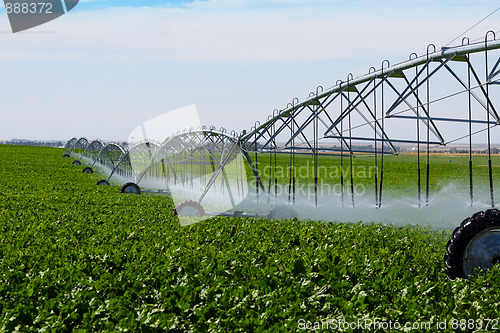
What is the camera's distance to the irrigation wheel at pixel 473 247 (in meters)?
6.37

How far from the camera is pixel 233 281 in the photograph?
21.8 feet

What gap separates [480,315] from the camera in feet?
17.1

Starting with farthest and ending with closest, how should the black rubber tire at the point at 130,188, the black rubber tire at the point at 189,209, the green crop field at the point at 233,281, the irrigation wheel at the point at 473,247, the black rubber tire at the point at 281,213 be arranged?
the black rubber tire at the point at 130,188, the black rubber tire at the point at 189,209, the black rubber tire at the point at 281,213, the irrigation wheel at the point at 473,247, the green crop field at the point at 233,281

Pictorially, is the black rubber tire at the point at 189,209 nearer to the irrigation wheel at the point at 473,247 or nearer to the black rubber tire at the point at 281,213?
the black rubber tire at the point at 281,213

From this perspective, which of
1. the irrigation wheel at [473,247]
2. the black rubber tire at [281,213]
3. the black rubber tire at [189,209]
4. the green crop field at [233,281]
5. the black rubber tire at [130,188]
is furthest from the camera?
the black rubber tire at [130,188]

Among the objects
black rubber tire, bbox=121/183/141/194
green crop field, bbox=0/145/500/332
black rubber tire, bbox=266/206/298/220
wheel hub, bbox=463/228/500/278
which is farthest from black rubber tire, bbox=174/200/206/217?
wheel hub, bbox=463/228/500/278

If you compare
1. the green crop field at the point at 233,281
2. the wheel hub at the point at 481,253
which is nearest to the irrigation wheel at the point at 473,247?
the wheel hub at the point at 481,253

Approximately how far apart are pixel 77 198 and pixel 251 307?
14.2 m

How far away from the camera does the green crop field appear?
530cm

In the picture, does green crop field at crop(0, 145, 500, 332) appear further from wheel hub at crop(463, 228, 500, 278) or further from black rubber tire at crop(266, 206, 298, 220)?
black rubber tire at crop(266, 206, 298, 220)

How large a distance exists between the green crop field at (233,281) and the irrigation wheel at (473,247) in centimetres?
23

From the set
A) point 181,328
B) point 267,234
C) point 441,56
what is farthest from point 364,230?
point 181,328

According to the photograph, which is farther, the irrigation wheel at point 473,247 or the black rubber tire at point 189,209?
the black rubber tire at point 189,209

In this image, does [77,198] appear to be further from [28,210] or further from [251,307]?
[251,307]
